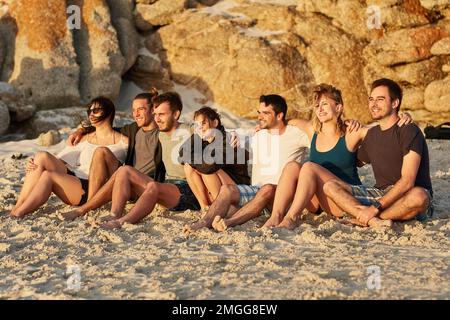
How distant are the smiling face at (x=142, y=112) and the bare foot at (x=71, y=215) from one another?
3.07ft

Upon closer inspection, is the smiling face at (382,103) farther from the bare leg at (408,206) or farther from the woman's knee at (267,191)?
the woman's knee at (267,191)

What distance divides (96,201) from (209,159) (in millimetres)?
1012

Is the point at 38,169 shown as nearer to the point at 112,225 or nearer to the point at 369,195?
the point at 112,225

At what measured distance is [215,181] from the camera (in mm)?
5840

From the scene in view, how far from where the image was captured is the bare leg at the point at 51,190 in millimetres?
6082

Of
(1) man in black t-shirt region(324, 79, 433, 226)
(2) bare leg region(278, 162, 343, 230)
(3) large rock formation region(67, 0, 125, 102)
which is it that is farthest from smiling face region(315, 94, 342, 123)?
(3) large rock formation region(67, 0, 125, 102)

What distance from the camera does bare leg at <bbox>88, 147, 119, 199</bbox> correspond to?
6.03 metres

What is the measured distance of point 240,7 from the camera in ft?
44.0

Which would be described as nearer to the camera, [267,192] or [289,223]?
[289,223]

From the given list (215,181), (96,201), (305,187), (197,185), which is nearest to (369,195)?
(305,187)

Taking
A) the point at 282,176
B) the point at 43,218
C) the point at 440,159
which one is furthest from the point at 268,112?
the point at 440,159

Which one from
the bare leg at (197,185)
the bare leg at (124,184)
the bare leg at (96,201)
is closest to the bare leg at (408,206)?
the bare leg at (197,185)

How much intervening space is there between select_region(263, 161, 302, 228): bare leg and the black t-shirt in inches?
22.7
